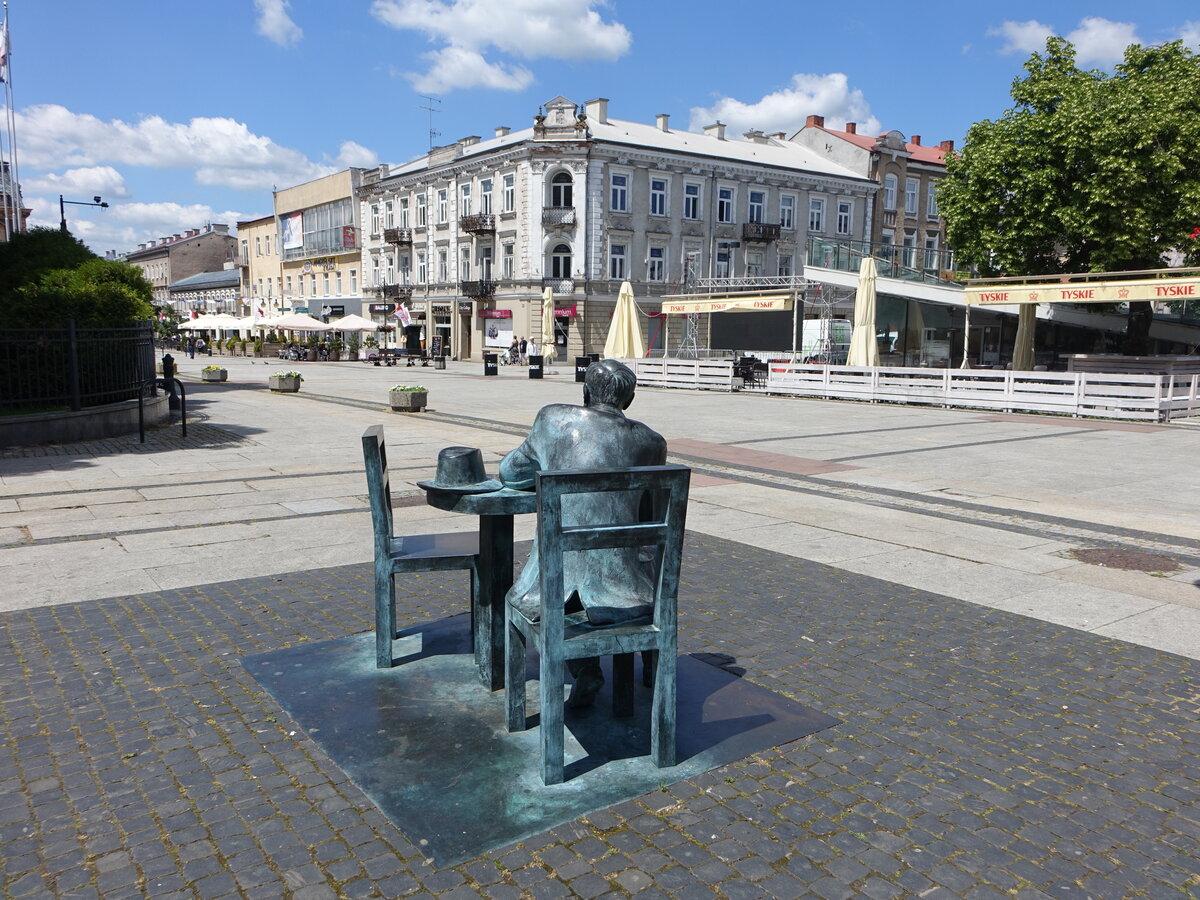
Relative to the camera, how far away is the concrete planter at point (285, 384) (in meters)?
23.0

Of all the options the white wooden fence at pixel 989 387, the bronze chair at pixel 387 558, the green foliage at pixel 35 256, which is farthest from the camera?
the white wooden fence at pixel 989 387

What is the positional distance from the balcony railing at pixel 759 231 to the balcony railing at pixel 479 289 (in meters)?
14.5

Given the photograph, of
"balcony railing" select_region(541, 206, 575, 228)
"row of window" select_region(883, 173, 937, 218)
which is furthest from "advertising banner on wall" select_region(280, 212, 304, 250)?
"row of window" select_region(883, 173, 937, 218)

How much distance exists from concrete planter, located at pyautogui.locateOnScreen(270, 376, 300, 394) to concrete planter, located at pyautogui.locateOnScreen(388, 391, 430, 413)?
Answer: 620 centimetres

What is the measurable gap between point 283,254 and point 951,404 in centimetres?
6099

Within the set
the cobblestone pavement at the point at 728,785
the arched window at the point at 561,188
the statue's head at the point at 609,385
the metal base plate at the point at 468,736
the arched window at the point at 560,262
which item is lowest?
the cobblestone pavement at the point at 728,785

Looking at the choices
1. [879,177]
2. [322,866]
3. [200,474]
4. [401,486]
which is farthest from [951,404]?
[879,177]

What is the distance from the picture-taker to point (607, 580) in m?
3.35

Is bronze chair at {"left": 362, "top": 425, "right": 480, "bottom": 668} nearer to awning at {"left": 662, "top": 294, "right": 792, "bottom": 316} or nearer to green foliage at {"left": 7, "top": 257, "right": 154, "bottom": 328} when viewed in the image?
green foliage at {"left": 7, "top": 257, "right": 154, "bottom": 328}

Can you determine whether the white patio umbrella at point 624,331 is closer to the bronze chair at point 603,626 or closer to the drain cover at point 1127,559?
the drain cover at point 1127,559

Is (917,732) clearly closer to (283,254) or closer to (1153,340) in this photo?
(1153,340)

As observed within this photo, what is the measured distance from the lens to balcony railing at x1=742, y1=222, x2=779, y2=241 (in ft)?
159

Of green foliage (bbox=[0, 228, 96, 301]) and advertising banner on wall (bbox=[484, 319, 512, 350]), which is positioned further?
advertising banner on wall (bbox=[484, 319, 512, 350])

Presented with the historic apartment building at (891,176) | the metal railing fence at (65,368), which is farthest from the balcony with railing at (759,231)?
the metal railing fence at (65,368)
